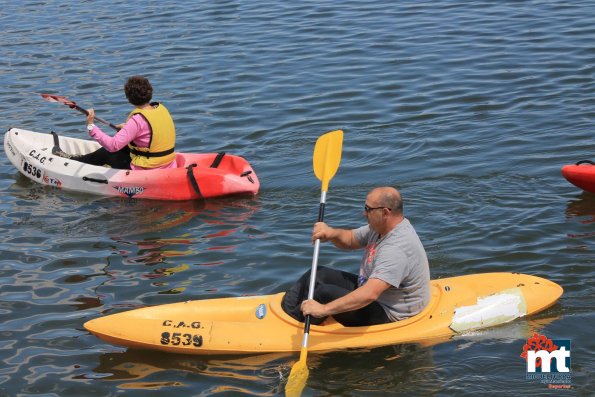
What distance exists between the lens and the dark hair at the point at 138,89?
888cm

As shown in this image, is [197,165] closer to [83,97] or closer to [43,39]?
[83,97]

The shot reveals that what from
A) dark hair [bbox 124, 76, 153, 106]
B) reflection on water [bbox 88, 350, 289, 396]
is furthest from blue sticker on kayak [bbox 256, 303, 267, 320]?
dark hair [bbox 124, 76, 153, 106]

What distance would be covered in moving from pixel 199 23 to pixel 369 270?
11.3 m

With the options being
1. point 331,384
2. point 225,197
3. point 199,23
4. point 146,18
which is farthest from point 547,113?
point 146,18

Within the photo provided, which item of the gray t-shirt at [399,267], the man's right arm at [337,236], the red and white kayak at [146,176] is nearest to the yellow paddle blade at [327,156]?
the man's right arm at [337,236]

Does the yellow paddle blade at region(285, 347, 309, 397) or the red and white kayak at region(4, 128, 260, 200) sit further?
the red and white kayak at region(4, 128, 260, 200)

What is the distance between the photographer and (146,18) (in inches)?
683

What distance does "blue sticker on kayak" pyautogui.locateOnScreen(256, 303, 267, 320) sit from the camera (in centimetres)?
654

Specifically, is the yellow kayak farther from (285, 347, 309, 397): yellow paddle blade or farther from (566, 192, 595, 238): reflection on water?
(566, 192, 595, 238): reflection on water

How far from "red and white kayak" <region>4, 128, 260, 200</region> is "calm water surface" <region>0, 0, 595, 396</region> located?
15cm

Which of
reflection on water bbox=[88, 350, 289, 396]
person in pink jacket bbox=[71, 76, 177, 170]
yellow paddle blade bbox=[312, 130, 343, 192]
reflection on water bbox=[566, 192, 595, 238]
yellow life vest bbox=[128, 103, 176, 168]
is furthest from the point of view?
yellow life vest bbox=[128, 103, 176, 168]

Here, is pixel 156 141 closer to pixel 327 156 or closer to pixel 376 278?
pixel 327 156

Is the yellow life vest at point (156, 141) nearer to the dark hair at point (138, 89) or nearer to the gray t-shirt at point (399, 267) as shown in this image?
the dark hair at point (138, 89)

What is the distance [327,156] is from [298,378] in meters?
2.24
